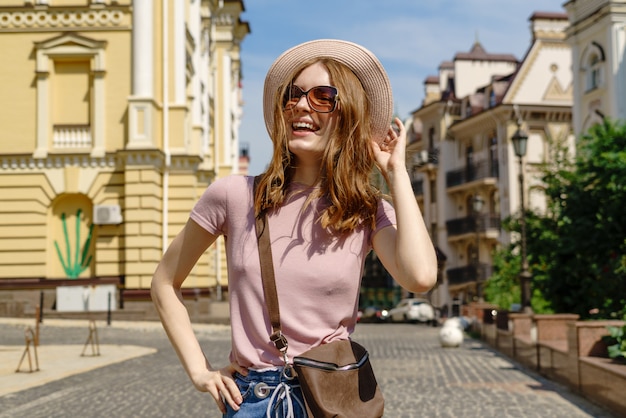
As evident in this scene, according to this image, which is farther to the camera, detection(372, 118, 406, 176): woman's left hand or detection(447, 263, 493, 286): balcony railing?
detection(447, 263, 493, 286): balcony railing

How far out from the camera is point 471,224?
196ft

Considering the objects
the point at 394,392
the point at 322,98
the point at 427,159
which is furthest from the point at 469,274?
the point at 322,98

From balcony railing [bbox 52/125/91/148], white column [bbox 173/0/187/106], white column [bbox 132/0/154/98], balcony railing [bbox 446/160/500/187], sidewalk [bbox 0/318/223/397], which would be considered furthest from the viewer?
balcony railing [bbox 446/160/500/187]

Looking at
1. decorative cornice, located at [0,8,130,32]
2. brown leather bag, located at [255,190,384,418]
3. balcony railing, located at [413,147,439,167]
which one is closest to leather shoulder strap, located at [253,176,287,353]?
brown leather bag, located at [255,190,384,418]

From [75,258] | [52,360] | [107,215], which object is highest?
[107,215]

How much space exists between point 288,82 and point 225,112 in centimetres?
4319

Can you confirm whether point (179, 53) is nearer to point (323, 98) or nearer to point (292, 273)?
point (323, 98)

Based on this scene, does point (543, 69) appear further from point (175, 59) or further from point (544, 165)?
point (544, 165)

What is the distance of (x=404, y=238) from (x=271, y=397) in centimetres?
56

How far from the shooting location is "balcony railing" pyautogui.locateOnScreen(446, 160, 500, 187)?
57.5m

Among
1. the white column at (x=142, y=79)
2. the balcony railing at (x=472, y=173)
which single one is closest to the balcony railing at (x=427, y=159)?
the white column at (x=142, y=79)

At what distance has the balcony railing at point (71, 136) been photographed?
30.2 metres

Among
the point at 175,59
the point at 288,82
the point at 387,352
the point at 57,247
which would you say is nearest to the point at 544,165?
the point at 387,352

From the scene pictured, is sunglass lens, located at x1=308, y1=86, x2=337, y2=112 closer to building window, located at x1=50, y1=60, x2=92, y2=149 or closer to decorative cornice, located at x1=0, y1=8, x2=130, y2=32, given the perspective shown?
building window, located at x1=50, y1=60, x2=92, y2=149
